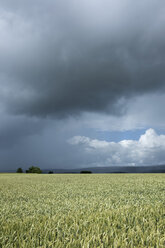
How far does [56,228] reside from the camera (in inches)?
111

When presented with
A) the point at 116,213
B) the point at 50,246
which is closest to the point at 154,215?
the point at 116,213

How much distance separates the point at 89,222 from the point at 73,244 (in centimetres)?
80

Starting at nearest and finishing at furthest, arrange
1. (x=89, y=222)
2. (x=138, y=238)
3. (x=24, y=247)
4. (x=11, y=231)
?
(x=24, y=247) → (x=138, y=238) → (x=11, y=231) → (x=89, y=222)

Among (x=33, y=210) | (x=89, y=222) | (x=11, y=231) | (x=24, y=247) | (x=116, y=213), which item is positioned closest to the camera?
(x=24, y=247)

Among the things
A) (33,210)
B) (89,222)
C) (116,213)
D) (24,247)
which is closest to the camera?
(24,247)

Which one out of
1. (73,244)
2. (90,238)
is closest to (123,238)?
(90,238)

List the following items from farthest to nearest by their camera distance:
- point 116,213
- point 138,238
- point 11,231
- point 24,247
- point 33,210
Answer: point 33,210, point 116,213, point 11,231, point 138,238, point 24,247

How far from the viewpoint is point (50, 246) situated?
239cm

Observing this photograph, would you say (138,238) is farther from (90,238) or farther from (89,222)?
(89,222)

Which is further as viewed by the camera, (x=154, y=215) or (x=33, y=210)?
(x=33, y=210)

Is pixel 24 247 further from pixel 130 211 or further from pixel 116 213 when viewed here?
pixel 130 211

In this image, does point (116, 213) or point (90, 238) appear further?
point (116, 213)

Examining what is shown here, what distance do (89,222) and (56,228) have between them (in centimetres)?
59

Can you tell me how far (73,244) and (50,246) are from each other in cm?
31
